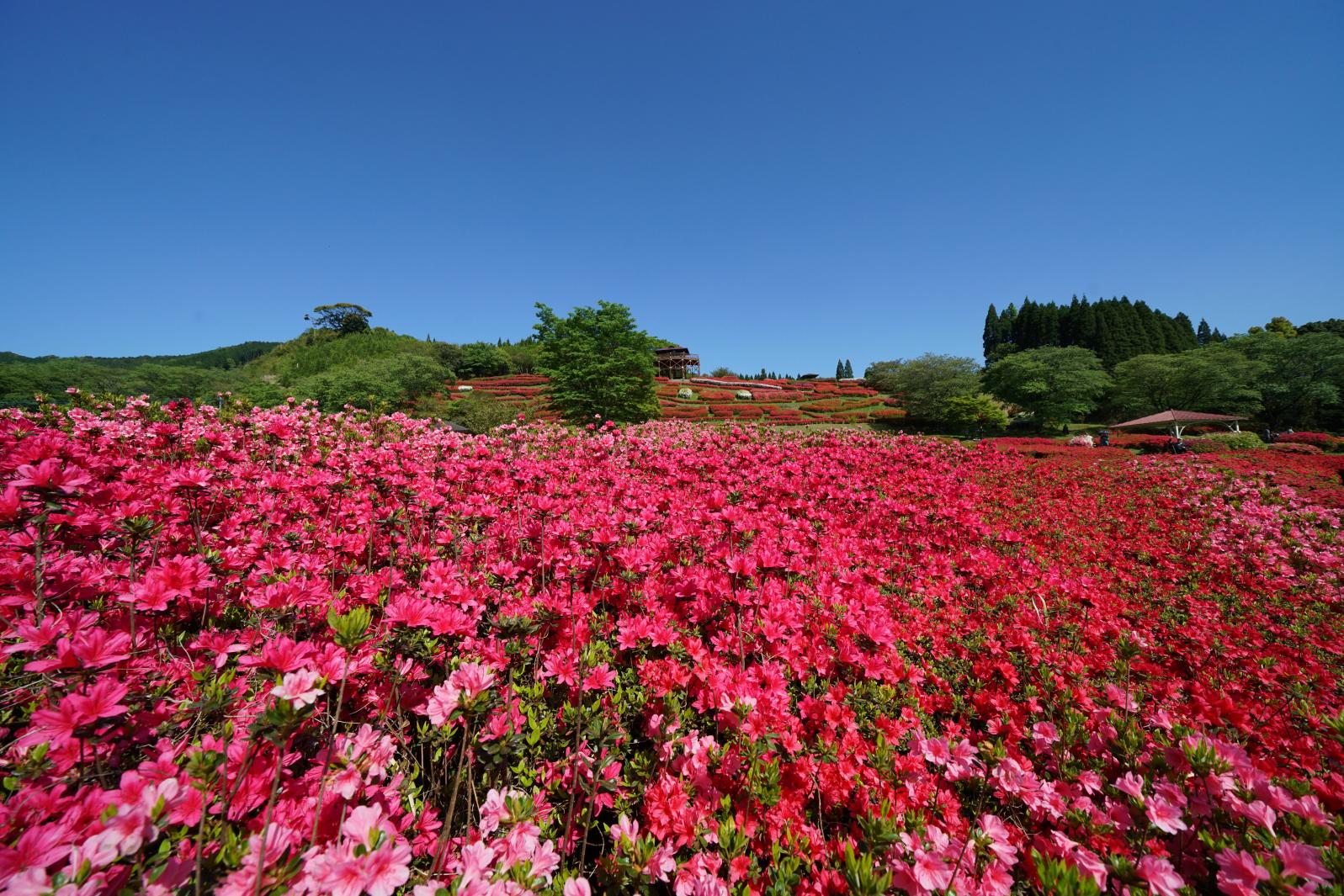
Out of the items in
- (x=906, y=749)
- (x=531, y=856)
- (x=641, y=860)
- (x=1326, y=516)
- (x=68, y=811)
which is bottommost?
(x=1326, y=516)

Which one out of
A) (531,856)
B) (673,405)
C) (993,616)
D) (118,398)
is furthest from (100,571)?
(673,405)

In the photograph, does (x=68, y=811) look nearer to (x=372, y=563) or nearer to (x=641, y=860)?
(x=641, y=860)

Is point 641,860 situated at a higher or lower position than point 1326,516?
higher

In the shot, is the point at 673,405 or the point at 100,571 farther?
the point at 673,405

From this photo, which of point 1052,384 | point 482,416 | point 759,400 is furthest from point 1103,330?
point 482,416

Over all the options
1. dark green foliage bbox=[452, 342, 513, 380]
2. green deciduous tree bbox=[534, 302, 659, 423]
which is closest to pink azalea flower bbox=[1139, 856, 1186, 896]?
green deciduous tree bbox=[534, 302, 659, 423]

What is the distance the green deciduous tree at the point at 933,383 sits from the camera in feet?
112

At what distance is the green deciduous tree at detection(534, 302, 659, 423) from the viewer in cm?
2011

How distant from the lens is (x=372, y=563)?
11.0 feet

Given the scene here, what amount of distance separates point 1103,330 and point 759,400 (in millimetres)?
48710

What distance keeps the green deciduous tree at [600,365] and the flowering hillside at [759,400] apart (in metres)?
3.12

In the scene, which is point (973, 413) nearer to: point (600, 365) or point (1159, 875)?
point (600, 365)

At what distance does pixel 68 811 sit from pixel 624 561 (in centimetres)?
227

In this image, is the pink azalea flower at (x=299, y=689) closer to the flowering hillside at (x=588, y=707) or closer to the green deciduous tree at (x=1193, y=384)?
the flowering hillside at (x=588, y=707)
